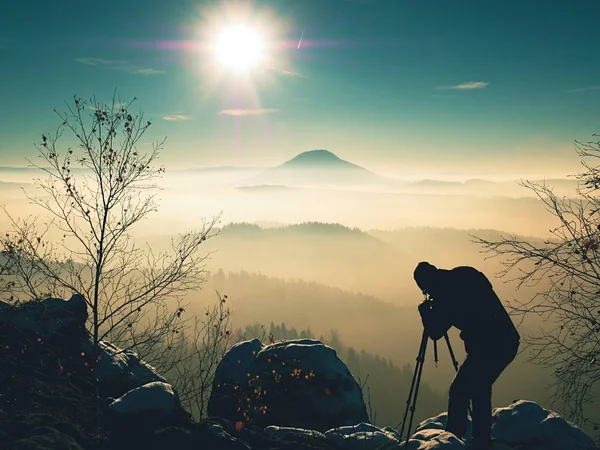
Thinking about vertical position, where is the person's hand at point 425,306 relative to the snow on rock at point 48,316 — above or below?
above

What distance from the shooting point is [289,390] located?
11.5 m

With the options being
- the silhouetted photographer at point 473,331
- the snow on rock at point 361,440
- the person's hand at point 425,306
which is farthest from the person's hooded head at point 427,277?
the snow on rock at point 361,440

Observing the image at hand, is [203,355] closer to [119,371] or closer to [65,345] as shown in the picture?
[119,371]

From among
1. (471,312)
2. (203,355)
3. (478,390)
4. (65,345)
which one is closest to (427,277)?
(471,312)

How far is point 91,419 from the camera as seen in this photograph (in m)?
8.30

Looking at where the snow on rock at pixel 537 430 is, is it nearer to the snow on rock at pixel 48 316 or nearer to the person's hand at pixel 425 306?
the person's hand at pixel 425 306

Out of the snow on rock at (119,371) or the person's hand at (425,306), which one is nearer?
the person's hand at (425,306)

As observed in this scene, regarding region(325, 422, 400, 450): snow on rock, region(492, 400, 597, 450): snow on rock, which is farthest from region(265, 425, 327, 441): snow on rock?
region(492, 400, 597, 450): snow on rock

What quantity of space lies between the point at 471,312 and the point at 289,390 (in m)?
5.64

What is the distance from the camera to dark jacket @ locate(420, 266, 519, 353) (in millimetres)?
7898

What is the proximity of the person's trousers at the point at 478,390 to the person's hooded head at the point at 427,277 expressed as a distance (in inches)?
57.1

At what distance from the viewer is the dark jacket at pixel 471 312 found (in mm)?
7898

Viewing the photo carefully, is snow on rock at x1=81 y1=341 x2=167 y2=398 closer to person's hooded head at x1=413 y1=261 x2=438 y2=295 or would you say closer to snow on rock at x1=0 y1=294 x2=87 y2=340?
snow on rock at x1=0 y1=294 x2=87 y2=340

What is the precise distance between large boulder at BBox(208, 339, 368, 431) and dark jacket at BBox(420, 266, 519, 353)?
14.7ft
